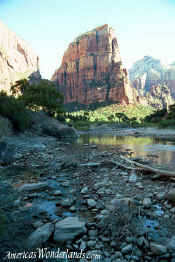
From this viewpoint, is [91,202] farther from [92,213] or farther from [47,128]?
[47,128]

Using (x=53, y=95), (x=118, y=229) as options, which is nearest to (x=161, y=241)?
(x=118, y=229)

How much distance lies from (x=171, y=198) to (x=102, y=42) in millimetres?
207608

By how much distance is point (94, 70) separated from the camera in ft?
589

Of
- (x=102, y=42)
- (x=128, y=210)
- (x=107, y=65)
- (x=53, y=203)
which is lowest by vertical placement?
(x=53, y=203)

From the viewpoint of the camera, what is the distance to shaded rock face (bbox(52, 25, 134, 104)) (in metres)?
163

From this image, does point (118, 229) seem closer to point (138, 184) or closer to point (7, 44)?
point (138, 184)

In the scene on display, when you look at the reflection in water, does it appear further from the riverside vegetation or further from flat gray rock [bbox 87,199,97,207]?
flat gray rock [bbox 87,199,97,207]

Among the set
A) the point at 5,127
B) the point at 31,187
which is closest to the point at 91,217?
the point at 31,187

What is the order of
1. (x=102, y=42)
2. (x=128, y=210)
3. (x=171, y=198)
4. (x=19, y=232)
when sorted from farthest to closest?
(x=102, y=42) → (x=171, y=198) → (x=128, y=210) → (x=19, y=232)

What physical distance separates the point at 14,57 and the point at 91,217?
521ft

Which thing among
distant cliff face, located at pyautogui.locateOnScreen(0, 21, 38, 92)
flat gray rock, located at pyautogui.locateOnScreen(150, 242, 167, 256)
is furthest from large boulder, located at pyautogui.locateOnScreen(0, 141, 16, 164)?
distant cliff face, located at pyautogui.locateOnScreen(0, 21, 38, 92)

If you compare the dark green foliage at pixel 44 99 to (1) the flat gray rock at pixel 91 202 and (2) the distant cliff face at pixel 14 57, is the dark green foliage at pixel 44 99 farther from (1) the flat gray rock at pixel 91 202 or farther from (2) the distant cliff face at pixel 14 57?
(2) the distant cliff face at pixel 14 57

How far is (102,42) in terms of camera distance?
612 feet

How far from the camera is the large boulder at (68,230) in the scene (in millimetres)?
2645
